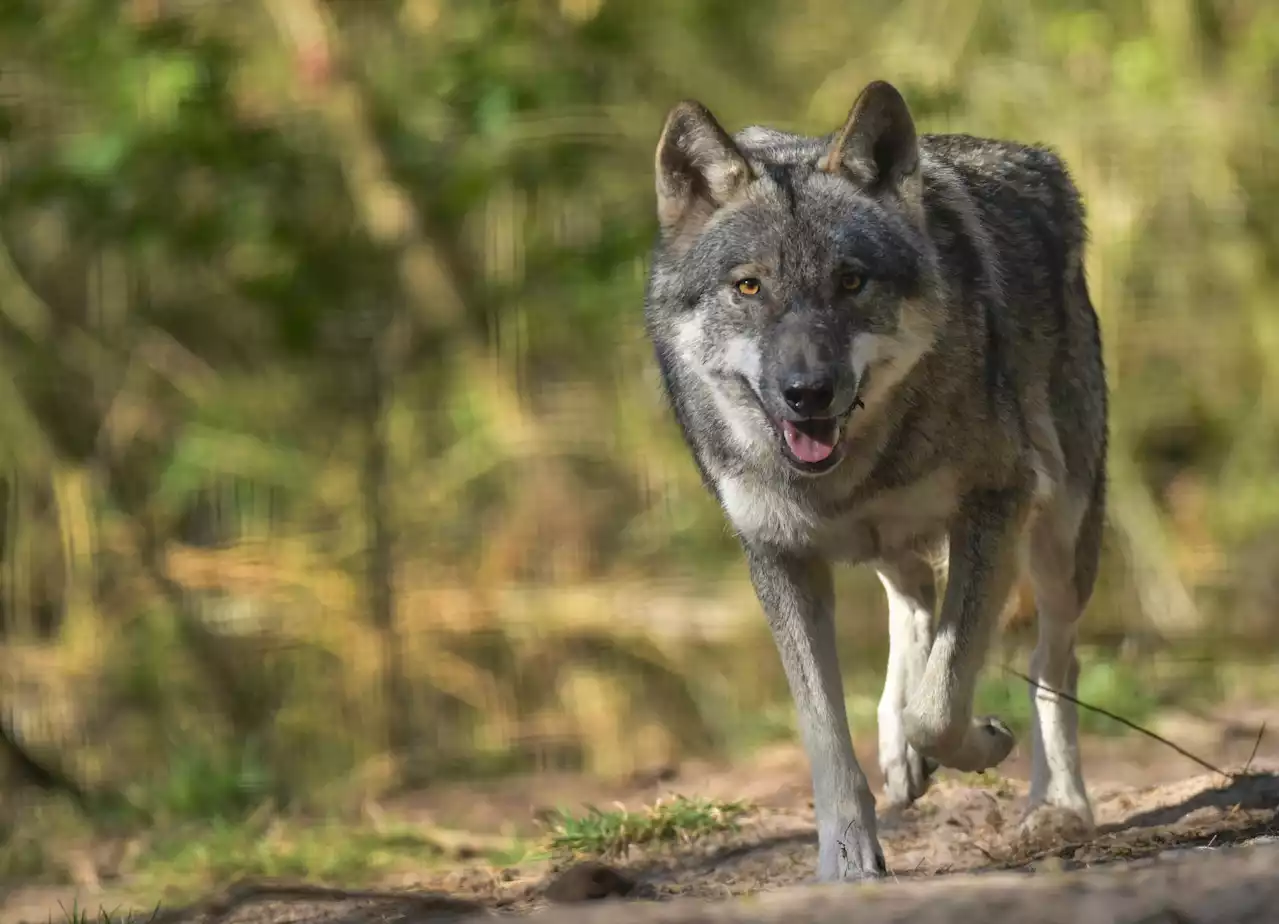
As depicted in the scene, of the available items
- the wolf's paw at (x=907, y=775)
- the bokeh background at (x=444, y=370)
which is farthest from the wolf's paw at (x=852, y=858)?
the bokeh background at (x=444, y=370)

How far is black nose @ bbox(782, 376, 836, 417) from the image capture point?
3.89 meters

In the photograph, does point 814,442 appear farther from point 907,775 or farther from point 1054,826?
point 1054,826

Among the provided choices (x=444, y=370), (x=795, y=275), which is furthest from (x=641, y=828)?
(x=444, y=370)

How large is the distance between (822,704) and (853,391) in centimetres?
85

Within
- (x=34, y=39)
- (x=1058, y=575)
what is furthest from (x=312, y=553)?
(x=1058, y=575)

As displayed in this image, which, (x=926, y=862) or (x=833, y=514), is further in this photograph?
(x=926, y=862)

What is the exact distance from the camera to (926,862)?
454 cm

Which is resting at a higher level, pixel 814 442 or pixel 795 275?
pixel 795 275

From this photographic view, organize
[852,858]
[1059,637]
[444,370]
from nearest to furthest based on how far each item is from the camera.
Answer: [852,858], [1059,637], [444,370]

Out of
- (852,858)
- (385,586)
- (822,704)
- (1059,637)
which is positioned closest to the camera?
(852,858)

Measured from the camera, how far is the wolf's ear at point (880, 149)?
432cm

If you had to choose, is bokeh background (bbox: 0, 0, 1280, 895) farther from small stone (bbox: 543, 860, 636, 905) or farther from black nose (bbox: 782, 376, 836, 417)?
black nose (bbox: 782, 376, 836, 417)

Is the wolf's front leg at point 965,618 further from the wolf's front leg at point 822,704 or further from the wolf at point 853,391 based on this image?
the wolf's front leg at point 822,704

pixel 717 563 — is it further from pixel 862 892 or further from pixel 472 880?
pixel 862 892
